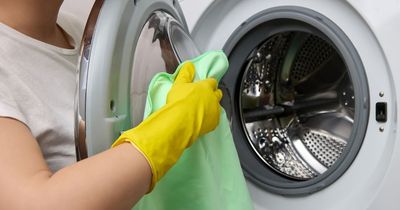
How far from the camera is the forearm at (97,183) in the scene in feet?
1.90

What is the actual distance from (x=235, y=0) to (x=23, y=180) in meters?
0.66

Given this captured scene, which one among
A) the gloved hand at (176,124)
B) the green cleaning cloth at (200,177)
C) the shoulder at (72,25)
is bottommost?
the green cleaning cloth at (200,177)

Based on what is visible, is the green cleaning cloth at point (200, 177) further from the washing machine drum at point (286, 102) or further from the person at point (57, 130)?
the washing machine drum at point (286, 102)

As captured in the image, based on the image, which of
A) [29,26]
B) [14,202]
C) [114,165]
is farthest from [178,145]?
[29,26]

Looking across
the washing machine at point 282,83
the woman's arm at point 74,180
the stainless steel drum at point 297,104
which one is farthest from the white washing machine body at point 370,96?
the woman's arm at point 74,180

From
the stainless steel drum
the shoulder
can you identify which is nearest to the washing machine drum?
the stainless steel drum

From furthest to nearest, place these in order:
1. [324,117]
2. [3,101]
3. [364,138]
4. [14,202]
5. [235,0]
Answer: [324,117], [235,0], [364,138], [3,101], [14,202]

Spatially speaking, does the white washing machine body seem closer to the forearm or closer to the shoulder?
the shoulder

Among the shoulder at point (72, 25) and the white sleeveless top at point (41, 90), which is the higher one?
the shoulder at point (72, 25)

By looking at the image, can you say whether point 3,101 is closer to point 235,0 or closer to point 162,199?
point 162,199

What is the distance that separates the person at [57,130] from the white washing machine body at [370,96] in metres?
0.32

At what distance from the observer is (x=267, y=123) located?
50.4 inches

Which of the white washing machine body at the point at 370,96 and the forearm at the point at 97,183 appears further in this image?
the white washing machine body at the point at 370,96

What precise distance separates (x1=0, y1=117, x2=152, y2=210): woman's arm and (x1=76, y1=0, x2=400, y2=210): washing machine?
0.17ft
